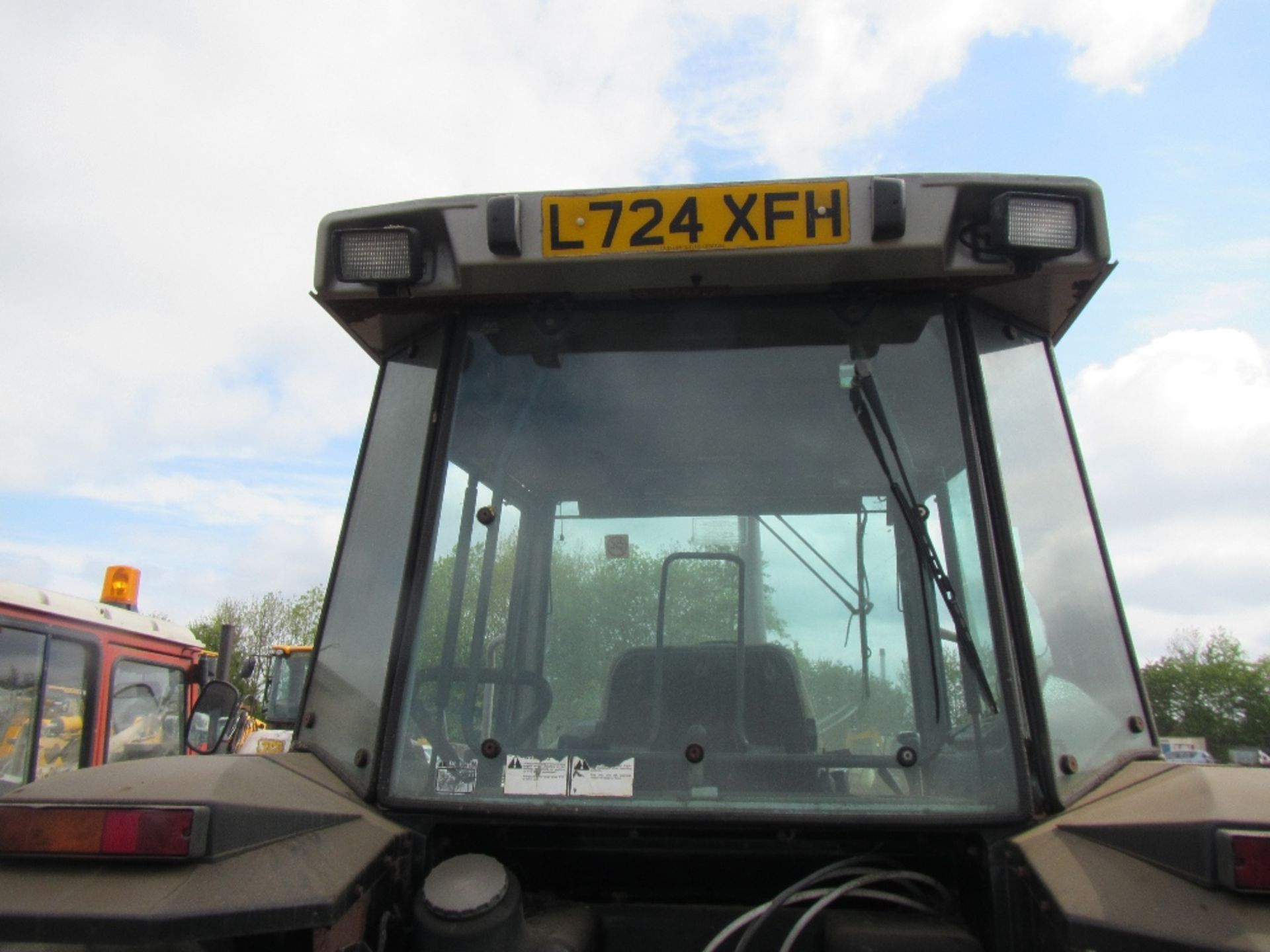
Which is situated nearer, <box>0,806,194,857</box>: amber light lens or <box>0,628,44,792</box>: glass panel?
<box>0,806,194,857</box>: amber light lens

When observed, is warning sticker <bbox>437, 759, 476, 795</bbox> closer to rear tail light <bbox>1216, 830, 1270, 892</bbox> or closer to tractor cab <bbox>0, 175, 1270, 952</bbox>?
tractor cab <bbox>0, 175, 1270, 952</bbox>

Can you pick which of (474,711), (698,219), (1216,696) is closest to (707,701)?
(474,711)

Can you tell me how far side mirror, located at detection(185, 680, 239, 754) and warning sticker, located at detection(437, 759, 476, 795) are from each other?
77 centimetres

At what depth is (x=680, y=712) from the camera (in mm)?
Answer: 2229

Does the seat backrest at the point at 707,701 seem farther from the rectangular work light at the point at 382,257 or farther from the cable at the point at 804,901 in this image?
the rectangular work light at the point at 382,257

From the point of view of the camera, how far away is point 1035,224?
2215 mm

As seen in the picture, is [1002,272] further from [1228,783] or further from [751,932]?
[751,932]

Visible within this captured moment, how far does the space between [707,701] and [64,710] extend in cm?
588

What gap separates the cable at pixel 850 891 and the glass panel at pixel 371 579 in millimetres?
882

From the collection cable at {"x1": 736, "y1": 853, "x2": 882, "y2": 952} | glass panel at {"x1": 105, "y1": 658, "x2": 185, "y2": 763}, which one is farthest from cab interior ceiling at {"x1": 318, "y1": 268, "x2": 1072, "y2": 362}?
glass panel at {"x1": 105, "y1": 658, "x2": 185, "y2": 763}

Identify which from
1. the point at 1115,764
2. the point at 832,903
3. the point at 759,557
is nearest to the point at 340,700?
the point at 759,557

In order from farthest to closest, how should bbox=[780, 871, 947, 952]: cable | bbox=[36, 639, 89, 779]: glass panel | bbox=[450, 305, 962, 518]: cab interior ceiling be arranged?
bbox=[36, 639, 89, 779]: glass panel → bbox=[450, 305, 962, 518]: cab interior ceiling → bbox=[780, 871, 947, 952]: cable

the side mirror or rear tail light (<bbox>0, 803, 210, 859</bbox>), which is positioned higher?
the side mirror

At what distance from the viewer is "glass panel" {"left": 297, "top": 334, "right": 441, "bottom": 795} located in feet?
7.60
